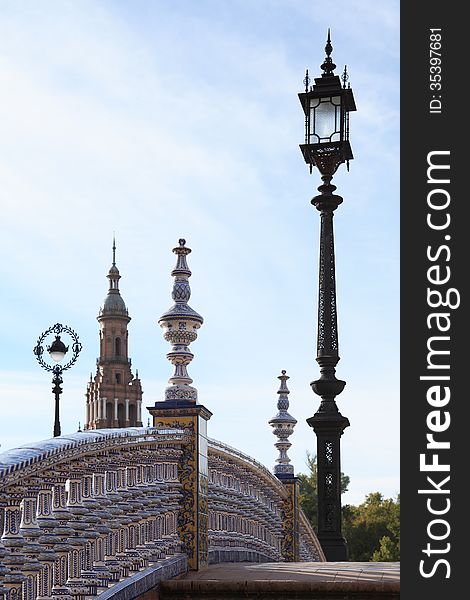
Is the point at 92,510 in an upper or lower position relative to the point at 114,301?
lower

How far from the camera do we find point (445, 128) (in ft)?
19.4

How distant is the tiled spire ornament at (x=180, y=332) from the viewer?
969 centimetres

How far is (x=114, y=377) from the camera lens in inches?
4685

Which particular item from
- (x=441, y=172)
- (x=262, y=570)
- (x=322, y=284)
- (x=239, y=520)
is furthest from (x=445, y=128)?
(x=322, y=284)

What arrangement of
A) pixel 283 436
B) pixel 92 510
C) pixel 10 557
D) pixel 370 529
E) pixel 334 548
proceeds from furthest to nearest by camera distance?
pixel 370 529, pixel 283 436, pixel 334 548, pixel 92 510, pixel 10 557

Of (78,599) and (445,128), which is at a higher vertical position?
(445,128)

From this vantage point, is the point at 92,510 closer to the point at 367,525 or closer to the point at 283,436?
the point at 283,436

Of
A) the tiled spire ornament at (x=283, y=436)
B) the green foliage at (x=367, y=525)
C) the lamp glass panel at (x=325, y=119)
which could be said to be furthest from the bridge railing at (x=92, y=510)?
the green foliage at (x=367, y=525)

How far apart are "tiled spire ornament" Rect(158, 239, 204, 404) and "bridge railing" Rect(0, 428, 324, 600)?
1.62 feet

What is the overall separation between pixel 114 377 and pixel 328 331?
10387 cm

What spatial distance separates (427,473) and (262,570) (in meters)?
4.45

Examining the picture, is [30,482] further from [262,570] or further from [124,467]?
[262,570]

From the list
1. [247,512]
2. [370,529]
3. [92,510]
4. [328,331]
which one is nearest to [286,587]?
[92,510]

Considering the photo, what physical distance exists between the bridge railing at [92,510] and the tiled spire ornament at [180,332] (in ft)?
1.62
